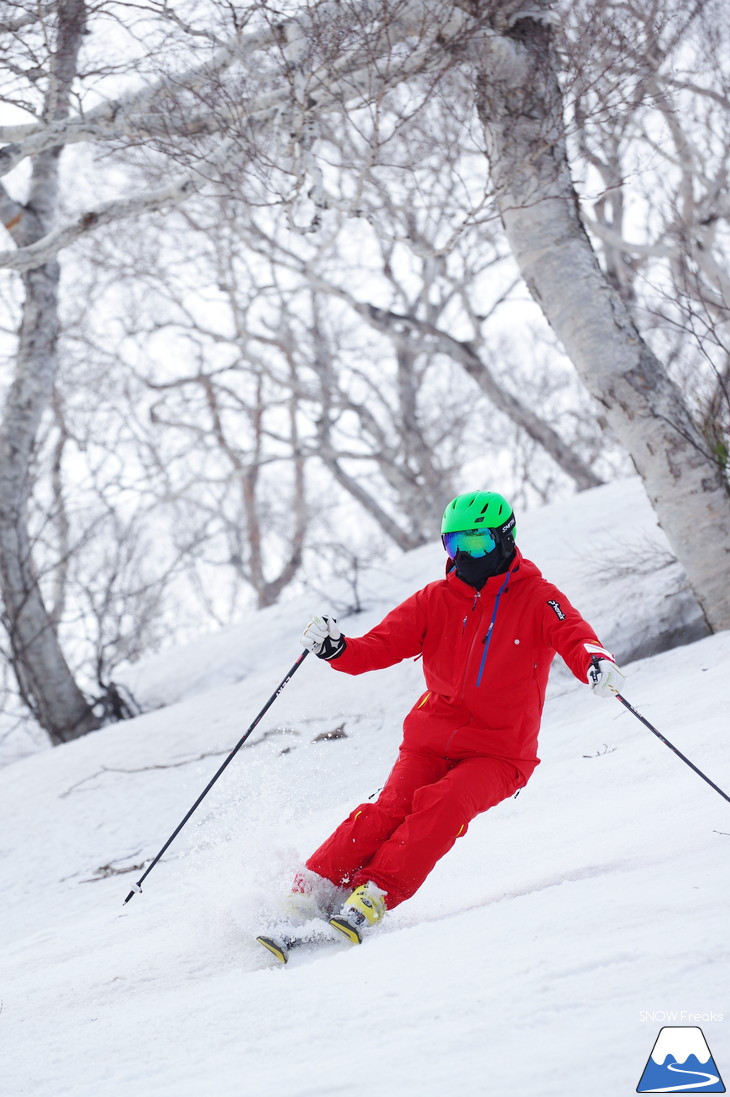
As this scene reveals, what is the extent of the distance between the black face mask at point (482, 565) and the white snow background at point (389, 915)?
0.95m

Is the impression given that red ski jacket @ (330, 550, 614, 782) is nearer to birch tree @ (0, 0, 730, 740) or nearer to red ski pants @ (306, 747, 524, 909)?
red ski pants @ (306, 747, 524, 909)

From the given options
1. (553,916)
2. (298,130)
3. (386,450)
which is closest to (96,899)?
(553,916)

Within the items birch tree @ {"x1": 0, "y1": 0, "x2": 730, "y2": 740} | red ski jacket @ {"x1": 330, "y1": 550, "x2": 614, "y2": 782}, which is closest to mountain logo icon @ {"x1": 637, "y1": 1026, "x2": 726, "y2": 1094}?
red ski jacket @ {"x1": 330, "y1": 550, "x2": 614, "y2": 782}

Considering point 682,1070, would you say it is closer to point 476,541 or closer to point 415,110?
point 476,541

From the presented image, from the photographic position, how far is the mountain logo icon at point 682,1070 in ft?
4.99

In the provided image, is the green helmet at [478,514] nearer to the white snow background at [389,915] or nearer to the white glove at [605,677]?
the white glove at [605,677]

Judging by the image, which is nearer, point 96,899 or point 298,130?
point 96,899

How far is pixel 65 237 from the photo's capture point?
514cm

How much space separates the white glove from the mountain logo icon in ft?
4.15

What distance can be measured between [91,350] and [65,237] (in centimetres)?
1064

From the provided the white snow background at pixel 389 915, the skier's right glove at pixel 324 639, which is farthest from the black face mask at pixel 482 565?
the white snow background at pixel 389 915

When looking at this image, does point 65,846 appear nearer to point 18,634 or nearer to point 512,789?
point 18,634

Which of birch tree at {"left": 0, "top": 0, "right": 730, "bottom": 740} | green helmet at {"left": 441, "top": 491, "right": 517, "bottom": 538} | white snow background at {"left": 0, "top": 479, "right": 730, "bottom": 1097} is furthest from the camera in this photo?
birch tree at {"left": 0, "top": 0, "right": 730, "bottom": 740}

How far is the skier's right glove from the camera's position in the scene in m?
3.15
